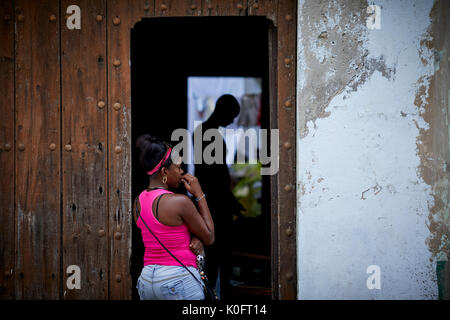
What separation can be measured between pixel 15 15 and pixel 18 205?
118 centimetres

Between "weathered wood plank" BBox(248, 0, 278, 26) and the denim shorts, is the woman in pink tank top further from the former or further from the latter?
"weathered wood plank" BBox(248, 0, 278, 26)

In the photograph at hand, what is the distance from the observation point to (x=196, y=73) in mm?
5699

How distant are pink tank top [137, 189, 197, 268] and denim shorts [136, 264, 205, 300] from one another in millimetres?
37

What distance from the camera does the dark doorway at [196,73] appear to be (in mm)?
3586

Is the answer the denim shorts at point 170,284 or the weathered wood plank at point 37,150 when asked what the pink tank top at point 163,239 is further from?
the weathered wood plank at point 37,150

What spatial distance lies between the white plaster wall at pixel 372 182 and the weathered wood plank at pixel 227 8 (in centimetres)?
36

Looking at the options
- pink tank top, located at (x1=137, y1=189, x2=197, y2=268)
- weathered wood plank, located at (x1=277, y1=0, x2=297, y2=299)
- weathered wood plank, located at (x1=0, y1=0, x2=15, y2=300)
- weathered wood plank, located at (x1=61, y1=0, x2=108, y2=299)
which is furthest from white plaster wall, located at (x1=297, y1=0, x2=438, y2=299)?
weathered wood plank, located at (x1=0, y1=0, x2=15, y2=300)

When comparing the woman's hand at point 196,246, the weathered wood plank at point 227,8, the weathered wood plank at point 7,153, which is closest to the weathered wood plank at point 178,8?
the weathered wood plank at point 227,8

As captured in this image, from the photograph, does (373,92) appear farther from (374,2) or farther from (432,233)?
(432,233)

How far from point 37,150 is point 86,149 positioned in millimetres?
308

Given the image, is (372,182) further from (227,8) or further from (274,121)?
(227,8)

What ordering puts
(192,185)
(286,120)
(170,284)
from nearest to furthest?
1. (170,284)
2. (192,185)
3. (286,120)

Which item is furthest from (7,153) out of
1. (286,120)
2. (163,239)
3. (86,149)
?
(286,120)
